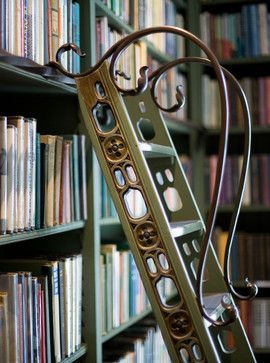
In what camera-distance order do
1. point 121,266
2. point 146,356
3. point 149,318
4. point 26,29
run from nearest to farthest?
point 26,29, point 121,266, point 146,356, point 149,318

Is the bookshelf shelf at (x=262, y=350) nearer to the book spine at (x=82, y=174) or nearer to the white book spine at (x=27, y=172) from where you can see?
the book spine at (x=82, y=174)

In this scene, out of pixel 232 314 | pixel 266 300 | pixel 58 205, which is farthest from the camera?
pixel 266 300

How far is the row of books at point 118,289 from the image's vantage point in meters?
1.79

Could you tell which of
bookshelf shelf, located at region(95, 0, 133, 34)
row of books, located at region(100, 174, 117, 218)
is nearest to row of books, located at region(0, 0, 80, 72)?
bookshelf shelf, located at region(95, 0, 133, 34)

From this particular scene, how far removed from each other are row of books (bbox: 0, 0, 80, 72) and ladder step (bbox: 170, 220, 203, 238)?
1.63 feet

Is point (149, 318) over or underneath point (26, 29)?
underneath

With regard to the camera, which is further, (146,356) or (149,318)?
(149,318)

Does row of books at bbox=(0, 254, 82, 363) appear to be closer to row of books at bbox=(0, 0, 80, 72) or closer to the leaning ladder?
the leaning ladder

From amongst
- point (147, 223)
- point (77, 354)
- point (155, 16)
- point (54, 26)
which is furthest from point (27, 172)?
point (155, 16)

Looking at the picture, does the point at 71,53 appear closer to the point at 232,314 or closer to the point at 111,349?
the point at 232,314

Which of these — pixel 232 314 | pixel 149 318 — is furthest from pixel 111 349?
pixel 232 314

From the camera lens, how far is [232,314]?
4.07 ft

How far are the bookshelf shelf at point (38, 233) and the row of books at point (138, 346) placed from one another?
501 mm

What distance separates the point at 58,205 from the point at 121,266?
505mm
